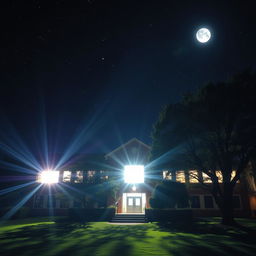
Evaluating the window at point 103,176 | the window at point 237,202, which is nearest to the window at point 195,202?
the window at point 237,202

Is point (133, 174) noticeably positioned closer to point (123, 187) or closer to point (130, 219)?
point (123, 187)

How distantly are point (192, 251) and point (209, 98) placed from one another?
1141 centimetres

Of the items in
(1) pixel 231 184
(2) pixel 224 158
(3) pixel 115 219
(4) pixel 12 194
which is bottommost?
(3) pixel 115 219

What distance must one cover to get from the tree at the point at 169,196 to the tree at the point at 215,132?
341cm

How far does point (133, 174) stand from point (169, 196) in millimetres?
8659

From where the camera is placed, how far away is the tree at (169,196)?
1777 cm

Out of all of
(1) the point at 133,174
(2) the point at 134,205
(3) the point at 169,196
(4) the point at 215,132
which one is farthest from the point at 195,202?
(4) the point at 215,132

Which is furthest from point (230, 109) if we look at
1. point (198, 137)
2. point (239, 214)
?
point (239, 214)

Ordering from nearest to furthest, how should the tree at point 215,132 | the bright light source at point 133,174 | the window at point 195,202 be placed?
the tree at point 215,132 → the window at point 195,202 → the bright light source at point 133,174

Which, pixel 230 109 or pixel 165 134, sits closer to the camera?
pixel 230 109

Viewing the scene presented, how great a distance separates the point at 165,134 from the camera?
1548 cm

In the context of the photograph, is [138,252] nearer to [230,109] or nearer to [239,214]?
[230,109]

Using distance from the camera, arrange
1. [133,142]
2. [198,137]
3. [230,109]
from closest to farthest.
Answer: [230,109], [198,137], [133,142]

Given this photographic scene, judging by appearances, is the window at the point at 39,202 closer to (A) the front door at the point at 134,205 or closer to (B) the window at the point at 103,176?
(B) the window at the point at 103,176
